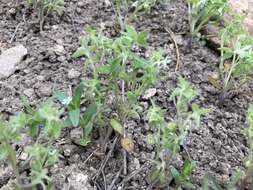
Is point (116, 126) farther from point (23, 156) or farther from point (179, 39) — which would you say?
point (179, 39)

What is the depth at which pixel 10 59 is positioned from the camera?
5.93 ft

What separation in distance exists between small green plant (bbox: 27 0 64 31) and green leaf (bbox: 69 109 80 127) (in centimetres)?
62

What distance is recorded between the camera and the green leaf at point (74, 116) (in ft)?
4.64

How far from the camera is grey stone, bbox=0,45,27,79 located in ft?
5.80

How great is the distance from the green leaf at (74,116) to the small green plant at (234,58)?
0.60 metres

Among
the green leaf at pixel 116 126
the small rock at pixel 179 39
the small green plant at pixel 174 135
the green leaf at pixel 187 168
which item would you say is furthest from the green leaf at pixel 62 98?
the small rock at pixel 179 39

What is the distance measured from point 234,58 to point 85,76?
55 cm

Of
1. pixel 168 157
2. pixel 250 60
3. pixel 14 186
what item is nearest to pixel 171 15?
pixel 250 60

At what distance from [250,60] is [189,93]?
0.42 meters

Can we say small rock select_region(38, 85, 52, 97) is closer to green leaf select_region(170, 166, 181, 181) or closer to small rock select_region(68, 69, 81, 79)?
small rock select_region(68, 69, 81, 79)

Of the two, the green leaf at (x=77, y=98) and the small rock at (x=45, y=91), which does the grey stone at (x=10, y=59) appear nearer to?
the small rock at (x=45, y=91)

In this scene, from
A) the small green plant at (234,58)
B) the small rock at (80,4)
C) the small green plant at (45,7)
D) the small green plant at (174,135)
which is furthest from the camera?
the small rock at (80,4)

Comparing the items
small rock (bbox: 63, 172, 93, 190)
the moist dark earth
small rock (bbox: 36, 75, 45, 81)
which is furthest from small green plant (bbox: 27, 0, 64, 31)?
small rock (bbox: 63, 172, 93, 190)

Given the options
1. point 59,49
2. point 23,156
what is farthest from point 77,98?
point 59,49
